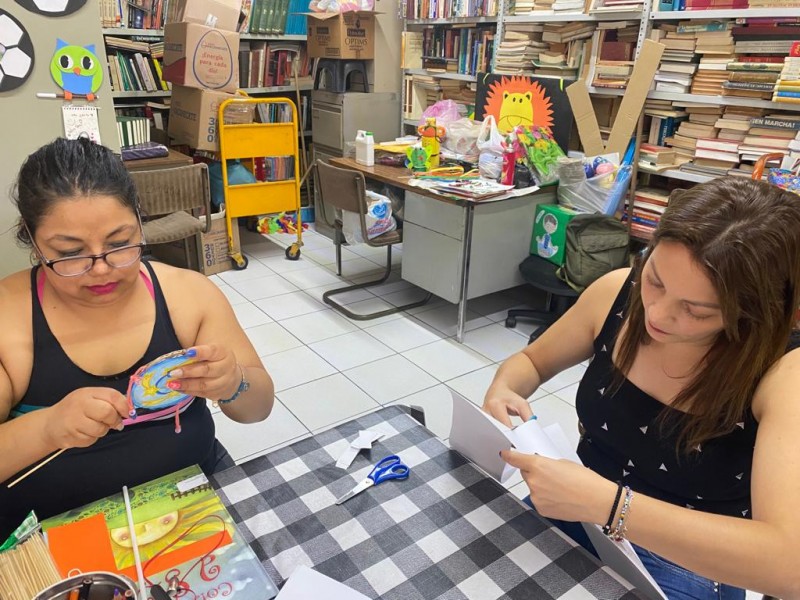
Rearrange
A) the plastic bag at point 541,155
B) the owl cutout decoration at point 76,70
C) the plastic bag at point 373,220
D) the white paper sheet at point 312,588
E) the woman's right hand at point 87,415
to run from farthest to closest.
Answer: the plastic bag at point 373,220, the plastic bag at point 541,155, the owl cutout decoration at point 76,70, the woman's right hand at point 87,415, the white paper sheet at point 312,588

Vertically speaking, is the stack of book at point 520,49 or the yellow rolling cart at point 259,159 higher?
the stack of book at point 520,49

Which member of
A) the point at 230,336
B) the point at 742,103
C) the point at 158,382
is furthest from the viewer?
the point at 742,103

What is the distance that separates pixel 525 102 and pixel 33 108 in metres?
2.72

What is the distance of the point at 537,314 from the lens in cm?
335

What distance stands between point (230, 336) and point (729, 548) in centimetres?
96

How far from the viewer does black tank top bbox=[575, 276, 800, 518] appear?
1.02 m

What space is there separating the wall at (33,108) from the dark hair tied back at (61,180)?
0.95 meters

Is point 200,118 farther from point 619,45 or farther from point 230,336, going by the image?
point 230,336

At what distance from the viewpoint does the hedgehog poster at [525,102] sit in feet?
11.4

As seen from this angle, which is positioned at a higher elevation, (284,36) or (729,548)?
(284,36)

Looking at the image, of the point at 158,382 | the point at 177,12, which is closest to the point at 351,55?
the point at 177,12

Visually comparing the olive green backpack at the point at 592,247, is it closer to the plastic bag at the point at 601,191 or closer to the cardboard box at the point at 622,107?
the plastic bag at the point at 601,191

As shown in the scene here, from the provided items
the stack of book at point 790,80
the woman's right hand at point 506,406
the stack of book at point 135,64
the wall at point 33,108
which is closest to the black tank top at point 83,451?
the woman's right hand at point 506,406

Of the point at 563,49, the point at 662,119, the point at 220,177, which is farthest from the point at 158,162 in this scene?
the point at 662,119
